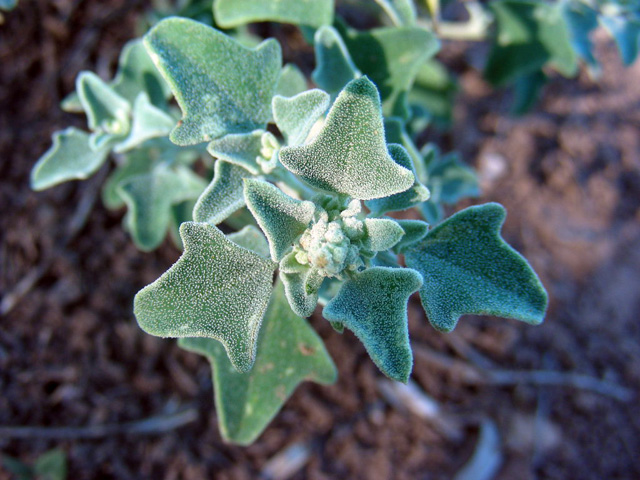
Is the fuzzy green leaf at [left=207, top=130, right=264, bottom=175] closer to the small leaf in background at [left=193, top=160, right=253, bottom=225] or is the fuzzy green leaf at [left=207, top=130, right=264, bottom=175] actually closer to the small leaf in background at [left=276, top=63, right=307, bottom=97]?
the small leaf in background at [left=193, top=160, right=253, bottom=225]

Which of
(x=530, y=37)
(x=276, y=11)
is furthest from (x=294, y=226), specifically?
(x=530, y=37)

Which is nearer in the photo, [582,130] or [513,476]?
[513,476]

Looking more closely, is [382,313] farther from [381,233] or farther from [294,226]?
[294,226]

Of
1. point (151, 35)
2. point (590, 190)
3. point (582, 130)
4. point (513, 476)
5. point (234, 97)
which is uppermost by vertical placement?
point (151, 35)

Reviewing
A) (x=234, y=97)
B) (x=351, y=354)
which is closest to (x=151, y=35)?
(x=234, y=97)

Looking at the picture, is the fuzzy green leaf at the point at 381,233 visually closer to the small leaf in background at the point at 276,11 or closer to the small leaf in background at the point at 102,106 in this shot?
the small leaf in background at the point at 276,11

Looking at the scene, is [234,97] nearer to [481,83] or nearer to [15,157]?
[15,157]
